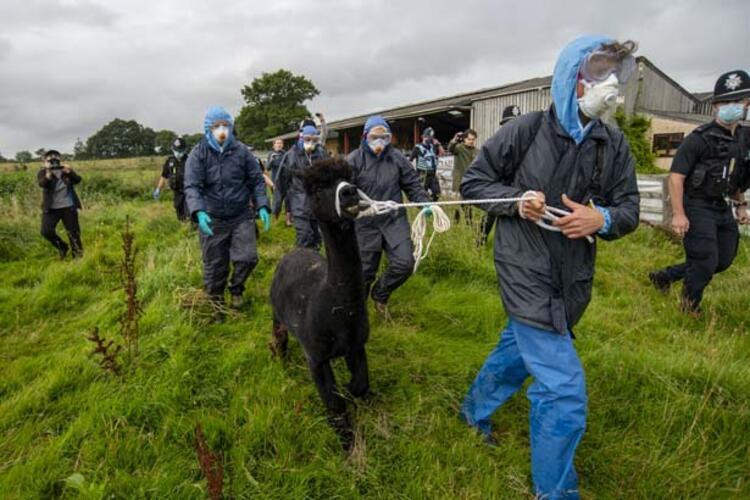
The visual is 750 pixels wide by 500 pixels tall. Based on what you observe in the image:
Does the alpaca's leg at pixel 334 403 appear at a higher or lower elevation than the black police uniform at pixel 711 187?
lower

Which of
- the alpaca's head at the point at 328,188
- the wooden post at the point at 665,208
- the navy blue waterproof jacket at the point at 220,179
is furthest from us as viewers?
the wooden post at the point at 665,208

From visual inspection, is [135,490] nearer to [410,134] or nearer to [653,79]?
[410,134]

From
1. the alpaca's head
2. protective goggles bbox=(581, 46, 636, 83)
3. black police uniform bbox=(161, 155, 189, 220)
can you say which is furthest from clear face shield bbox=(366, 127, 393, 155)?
black police uniform bbox=(161, 155, 189, 220)

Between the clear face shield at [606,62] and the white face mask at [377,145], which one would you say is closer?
the clear face shield at [606,62]

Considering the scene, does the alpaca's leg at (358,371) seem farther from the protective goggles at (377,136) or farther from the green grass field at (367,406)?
the protective goggles at (377,136)

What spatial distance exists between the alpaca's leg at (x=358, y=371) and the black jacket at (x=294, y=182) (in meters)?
3.11

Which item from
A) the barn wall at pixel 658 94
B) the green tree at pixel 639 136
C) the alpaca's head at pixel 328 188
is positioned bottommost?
the alpaca's head at pixel 328 188

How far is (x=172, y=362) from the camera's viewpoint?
346cm

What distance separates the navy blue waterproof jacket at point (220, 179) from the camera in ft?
14.5

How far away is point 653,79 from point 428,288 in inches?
1011

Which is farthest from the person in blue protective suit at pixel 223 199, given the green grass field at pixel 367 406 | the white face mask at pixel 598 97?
the white face mask at pixel 598 97

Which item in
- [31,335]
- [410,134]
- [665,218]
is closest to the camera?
[31,335]

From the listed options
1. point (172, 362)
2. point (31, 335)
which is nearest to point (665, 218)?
point (172, 362)

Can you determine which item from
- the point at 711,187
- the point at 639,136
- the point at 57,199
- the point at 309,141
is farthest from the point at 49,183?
the point at 639,136
